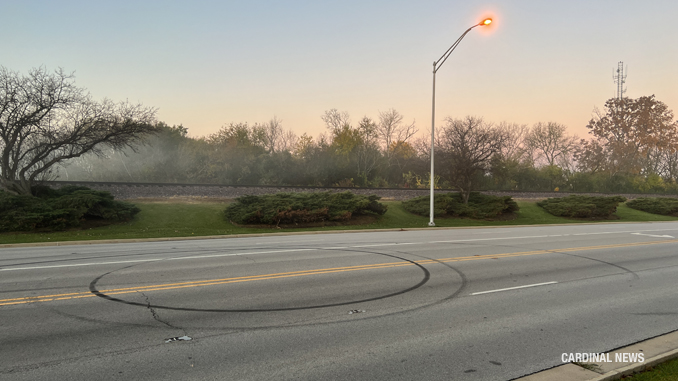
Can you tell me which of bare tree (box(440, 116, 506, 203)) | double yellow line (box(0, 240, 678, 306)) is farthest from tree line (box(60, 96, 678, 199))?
double yellow line (box(0, 240, 678, 306))

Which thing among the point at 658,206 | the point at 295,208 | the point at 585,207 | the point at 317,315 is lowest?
the point at 317,315

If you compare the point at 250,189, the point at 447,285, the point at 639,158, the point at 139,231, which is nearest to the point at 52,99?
the point at 139,231

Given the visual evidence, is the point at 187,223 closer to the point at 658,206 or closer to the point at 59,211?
the point at 59,211

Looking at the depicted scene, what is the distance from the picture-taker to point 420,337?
5.20 metres

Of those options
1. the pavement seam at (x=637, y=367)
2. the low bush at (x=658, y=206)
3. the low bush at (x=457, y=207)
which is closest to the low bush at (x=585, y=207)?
the low bush at (x=457, y=207)

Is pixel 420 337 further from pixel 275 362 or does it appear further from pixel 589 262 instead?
pixel 589 262

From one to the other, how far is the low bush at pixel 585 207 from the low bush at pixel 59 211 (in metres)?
31.7

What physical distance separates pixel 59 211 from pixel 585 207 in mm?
35429

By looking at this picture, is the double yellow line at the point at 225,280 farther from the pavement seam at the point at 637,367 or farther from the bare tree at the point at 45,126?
the bare tree at the point at 45,126

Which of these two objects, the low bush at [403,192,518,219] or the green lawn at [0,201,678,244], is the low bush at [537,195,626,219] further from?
the low bush at [403,192,518,219]

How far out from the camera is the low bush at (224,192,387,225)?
22020 millimetres

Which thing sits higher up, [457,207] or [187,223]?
[457,207]

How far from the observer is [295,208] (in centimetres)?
2269

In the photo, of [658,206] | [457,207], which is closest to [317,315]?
[457,207]
